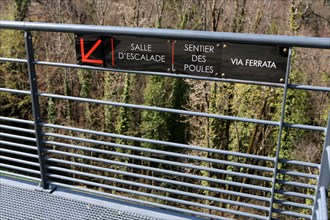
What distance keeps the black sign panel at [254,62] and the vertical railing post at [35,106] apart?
4.50 ft

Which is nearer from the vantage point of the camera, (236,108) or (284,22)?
(236,108)

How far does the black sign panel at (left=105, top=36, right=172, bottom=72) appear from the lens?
97.2 inches

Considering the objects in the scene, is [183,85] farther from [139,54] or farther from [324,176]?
[324,176]

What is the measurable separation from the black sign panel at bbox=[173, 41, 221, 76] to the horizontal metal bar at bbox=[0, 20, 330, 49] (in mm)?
42

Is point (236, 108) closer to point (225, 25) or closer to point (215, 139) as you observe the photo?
point (215, 139)

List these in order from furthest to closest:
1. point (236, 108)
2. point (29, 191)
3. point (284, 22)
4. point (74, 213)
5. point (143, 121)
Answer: point (143, 121)
point (284, 22)
point (236, 108)
point (29, 191)
point (74, 213)

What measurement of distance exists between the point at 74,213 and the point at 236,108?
19699 millimetres

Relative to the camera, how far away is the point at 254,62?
2264 mm

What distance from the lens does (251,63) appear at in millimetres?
2271

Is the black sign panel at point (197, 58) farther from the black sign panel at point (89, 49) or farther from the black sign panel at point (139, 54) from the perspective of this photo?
the black sign panel at point (89, 49)

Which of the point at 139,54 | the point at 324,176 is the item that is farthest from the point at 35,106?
the point at 324,176

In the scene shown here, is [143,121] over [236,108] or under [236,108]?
under

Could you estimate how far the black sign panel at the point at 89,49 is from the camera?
2.62 metres

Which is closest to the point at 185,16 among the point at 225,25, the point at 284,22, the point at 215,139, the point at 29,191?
the point at 225,25
